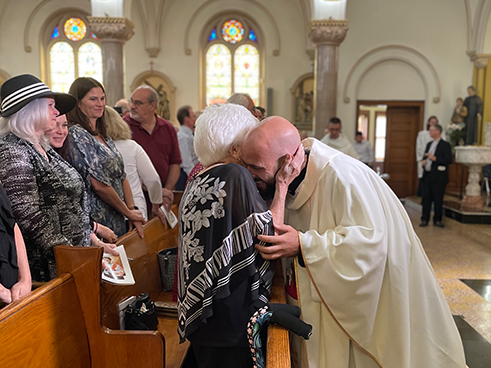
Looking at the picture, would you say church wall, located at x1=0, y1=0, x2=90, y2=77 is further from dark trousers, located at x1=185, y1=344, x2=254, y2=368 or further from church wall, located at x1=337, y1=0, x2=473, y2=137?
dark trousers, located at x1=185, y1=344, x2=254, y2=368

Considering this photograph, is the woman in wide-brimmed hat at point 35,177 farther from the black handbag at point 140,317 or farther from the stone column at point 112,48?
the stone column at point 112,48

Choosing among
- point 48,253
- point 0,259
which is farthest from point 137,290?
point 0,259

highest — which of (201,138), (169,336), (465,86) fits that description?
(465,86)

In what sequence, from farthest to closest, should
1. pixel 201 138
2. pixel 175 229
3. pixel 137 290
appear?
pixel 175 229, pixel 137 290, pixel 201 138

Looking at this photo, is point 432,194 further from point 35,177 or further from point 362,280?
point 35,177

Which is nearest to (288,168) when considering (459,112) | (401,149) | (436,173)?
(436,173)

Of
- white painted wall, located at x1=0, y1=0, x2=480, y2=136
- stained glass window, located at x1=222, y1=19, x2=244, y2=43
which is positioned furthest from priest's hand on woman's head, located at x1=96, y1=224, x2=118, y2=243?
stained glass window, located at x1=222, y1=19, x2=244, y2=43

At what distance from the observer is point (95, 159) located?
9.38ft

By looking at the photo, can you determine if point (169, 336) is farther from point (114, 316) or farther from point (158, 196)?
point (158, 196)

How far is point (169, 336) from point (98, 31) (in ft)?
25.4

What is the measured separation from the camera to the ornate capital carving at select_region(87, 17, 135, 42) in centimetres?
847

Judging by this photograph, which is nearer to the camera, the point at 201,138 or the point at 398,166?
the point at 201,138

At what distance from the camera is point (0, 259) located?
5.47ft

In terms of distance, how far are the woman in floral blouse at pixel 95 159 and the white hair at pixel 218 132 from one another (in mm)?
1322
